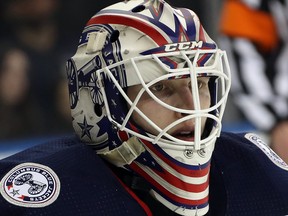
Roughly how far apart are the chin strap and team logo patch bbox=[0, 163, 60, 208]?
0.14 metres

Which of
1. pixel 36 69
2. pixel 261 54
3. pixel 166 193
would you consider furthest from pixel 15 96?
pixel 166 193

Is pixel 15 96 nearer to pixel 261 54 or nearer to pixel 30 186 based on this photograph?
pixel 261 54

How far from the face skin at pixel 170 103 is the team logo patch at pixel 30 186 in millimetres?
218

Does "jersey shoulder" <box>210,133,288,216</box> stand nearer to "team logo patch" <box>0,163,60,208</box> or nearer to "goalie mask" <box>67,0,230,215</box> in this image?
"goalie mask" <box>67,0,230,215</box>

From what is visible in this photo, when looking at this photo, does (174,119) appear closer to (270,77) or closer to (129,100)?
(129,100)

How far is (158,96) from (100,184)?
0.22m

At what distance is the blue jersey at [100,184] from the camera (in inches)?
91.0

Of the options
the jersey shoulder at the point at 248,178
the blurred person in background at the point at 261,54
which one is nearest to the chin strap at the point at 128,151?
the jersey shoulder at the point at 248,178

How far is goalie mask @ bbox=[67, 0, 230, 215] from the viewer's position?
7.60 feet

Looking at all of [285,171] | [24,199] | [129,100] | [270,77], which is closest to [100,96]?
[129,100]

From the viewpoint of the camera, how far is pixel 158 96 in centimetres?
233

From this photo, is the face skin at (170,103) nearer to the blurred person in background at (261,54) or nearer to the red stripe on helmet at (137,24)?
the red stripe on helmet at (137,24)

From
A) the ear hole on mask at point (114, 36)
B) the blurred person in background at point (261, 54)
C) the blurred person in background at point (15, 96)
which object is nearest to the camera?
the ear hole on mask at point (114, 36)

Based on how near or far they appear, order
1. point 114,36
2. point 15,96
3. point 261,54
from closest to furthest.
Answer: point 114,36 → point 261,54 → point 15,96
